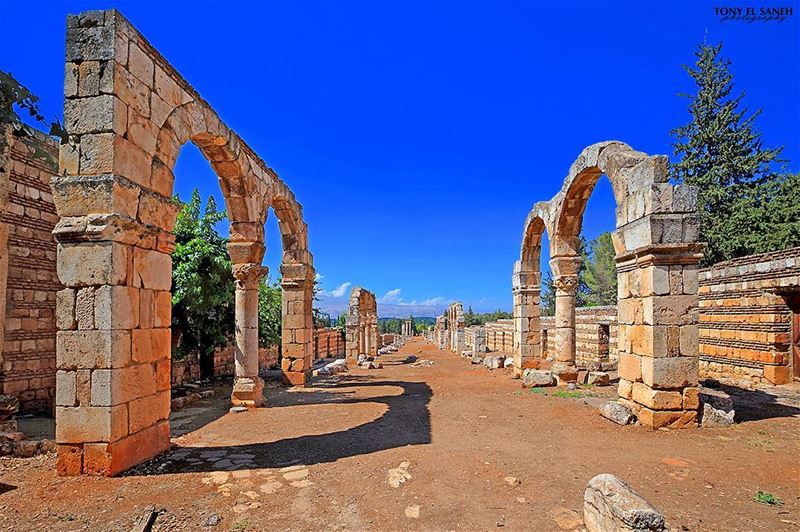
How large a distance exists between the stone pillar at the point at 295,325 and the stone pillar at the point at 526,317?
21.4 ft

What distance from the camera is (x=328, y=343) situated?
31297mm

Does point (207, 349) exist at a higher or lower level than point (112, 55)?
lower

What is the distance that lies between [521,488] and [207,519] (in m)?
2.97

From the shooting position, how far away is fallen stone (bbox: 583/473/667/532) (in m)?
3.29

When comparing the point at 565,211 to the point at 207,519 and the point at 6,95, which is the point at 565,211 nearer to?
the point at 207,519

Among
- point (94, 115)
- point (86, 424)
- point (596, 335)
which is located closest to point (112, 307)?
point (86, 424)

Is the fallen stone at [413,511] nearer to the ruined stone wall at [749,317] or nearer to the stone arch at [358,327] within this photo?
the ruined stone wall at [749,317]

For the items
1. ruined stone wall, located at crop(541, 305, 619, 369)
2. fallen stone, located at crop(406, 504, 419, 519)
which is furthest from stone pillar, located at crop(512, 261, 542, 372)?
fallen stone, located at crop(406, 504, 419, 519)

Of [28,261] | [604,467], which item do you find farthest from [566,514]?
[28,261]

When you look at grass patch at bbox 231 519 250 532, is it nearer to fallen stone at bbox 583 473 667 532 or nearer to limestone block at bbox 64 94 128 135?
fallen stone at bbox 583 473 667 532

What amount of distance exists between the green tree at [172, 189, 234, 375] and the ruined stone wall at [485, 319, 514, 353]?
1830 centimetres

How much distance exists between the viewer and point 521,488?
15.4 feet

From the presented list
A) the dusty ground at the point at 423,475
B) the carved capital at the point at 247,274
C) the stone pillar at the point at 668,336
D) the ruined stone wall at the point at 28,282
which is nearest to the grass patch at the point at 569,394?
the dusty ground at the point at 423,475

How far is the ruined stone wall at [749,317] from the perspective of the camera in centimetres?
1145
